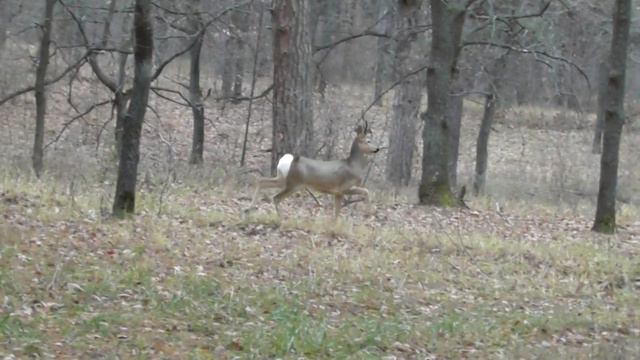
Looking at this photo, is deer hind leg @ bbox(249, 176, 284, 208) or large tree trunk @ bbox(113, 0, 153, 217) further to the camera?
deer hind leg @ bbox(249, 176, 284, 208)

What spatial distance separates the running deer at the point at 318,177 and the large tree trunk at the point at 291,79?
4037 millimetres

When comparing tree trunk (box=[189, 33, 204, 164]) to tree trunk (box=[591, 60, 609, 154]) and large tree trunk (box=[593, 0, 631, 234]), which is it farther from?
tree trunk (box=[591, 60, 609, 154])

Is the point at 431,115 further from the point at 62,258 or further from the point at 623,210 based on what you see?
the point at 62,258

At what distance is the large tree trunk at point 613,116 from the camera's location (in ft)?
50.3

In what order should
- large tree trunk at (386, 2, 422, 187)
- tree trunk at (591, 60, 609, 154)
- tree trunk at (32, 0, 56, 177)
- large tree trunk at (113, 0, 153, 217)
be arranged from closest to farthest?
large tree trunk at (113, 0, 153, 217) → tree trunk at (32, 0, 56, 177) → large tree trunk at (386, 2, 422, 187) → tree trunk at (591, 60, 609, 154)

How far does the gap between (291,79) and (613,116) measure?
6.20 metres

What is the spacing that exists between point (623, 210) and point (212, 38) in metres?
12.3

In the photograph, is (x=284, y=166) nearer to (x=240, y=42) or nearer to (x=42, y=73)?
(x=42, y=73)

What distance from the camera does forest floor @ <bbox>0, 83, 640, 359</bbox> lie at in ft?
28.1

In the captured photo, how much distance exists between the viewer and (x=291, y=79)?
771 inches

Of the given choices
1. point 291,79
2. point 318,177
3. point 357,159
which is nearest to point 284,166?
point 318,177

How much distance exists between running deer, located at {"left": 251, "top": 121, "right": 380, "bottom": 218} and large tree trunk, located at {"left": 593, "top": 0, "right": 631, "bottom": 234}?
143 inches

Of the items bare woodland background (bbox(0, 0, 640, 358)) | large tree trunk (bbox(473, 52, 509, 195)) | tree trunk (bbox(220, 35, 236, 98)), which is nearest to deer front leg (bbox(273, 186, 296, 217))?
bare woodland background (bbox(0, 0, 640, 358))

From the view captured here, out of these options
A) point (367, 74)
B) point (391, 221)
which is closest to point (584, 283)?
point (391, 221)
